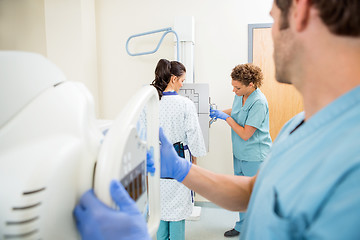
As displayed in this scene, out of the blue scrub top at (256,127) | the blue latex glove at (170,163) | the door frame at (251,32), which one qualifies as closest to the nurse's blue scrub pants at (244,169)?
the blue scrub top at (256,127)

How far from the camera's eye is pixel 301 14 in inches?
19.8

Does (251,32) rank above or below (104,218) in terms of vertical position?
above

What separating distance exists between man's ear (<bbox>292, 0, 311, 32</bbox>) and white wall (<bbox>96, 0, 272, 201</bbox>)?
193 cm

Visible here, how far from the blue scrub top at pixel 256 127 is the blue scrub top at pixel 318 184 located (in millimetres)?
1437

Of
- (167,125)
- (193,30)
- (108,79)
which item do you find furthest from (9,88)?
(108,79)

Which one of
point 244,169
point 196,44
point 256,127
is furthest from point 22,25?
point 244,169

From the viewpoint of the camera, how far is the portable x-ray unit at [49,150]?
355mm

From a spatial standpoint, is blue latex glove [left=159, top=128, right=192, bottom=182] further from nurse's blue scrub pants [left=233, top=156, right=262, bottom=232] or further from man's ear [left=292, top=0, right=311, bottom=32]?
nurse's blue scrub pants [left=233, top=156, right=262, bottom=232]

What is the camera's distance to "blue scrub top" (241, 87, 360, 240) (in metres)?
0.36

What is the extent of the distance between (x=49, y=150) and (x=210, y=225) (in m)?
2.12

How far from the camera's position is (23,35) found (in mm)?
2188

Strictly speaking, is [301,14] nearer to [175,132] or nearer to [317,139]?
[317,139]

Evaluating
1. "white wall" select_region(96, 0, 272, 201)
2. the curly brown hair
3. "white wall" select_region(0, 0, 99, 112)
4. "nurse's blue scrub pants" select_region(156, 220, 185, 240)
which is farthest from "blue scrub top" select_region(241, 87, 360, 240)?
"white wall" select_region(0, 0, 99, 112)

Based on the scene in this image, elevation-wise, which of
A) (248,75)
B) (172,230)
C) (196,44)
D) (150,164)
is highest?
(196,44)
